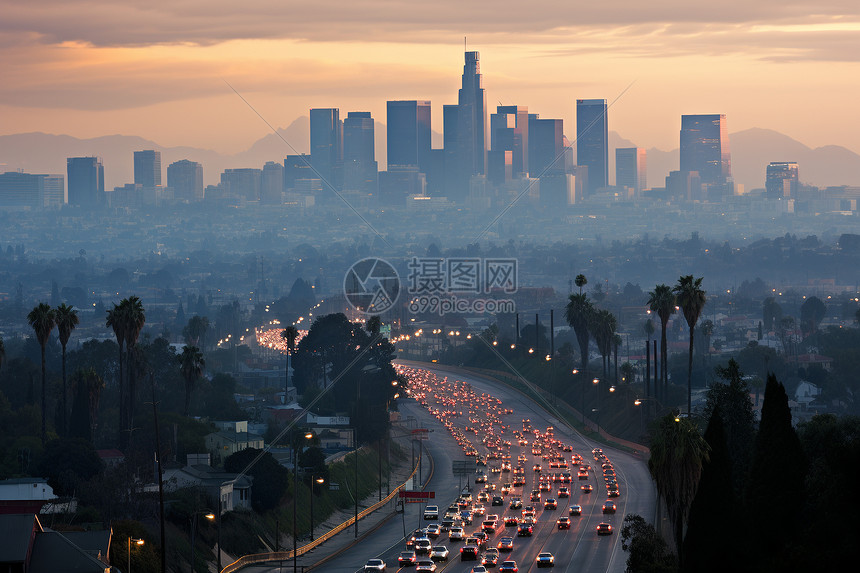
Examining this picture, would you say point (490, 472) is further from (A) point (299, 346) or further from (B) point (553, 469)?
(A) point (299, 346)

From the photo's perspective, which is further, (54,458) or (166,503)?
(54,458)

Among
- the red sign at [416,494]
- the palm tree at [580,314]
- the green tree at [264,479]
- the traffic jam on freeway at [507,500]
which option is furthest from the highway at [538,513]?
the palm tree at [580,314]

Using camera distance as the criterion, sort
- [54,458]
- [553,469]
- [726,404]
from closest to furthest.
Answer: [726,404]
[54,458]
[553,469]

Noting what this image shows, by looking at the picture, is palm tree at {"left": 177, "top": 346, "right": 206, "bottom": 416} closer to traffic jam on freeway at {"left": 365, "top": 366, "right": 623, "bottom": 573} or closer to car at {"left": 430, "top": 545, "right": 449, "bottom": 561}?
traffic jam on freeway at {"left": 365, "top": 366, "right": 623, "bottom": 573}

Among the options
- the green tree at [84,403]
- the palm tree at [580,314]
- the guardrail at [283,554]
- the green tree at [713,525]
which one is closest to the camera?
the green tree at [713,525]

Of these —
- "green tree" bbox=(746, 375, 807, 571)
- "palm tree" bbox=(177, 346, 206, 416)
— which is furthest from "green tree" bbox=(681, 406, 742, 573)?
"palm tree" bbox=(177, 346, 206, 416)

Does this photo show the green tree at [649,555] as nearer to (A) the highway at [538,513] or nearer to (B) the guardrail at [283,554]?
(A) the highway at [538,513]

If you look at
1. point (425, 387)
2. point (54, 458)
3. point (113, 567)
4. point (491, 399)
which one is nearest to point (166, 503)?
point (54, 458)
